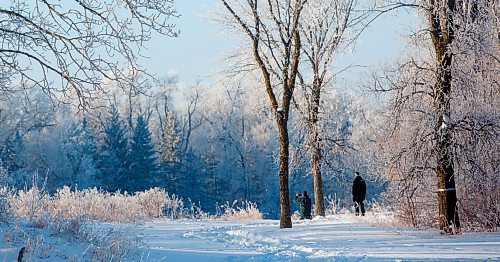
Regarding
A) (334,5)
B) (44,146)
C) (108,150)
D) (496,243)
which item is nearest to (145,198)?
(334,5)

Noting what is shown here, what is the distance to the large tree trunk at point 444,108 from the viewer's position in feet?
37.3

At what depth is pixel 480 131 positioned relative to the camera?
11.4 meters

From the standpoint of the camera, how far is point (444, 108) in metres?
11.4

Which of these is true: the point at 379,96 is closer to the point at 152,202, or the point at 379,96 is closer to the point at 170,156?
the point at 152,202

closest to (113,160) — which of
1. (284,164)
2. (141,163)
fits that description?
(141,163)

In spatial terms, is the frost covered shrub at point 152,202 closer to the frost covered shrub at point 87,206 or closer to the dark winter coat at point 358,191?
the frost covered shrub at point 87,206

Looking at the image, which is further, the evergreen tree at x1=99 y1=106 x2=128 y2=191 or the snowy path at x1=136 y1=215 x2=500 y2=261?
the evergreen tree at x1=99 y1=106 x2=128 y2=191

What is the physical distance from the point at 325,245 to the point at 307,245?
1.18ft

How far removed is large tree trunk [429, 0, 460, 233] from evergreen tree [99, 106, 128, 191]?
145 feet

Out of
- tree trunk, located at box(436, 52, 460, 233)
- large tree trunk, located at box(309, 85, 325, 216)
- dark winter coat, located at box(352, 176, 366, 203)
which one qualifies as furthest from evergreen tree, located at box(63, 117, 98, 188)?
tree trunk, located at box(436, 52, 460, 233)

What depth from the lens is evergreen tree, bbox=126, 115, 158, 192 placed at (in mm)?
53500

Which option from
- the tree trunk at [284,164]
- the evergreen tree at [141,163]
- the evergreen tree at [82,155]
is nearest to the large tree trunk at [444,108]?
the tree trunk at [284,164]

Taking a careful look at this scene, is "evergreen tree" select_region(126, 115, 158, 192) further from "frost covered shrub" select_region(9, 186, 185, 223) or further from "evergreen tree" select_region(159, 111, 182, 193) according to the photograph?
"frost covered shrub" select_region(9, 186, 185, 223)

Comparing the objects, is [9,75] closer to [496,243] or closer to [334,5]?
[496,243]
